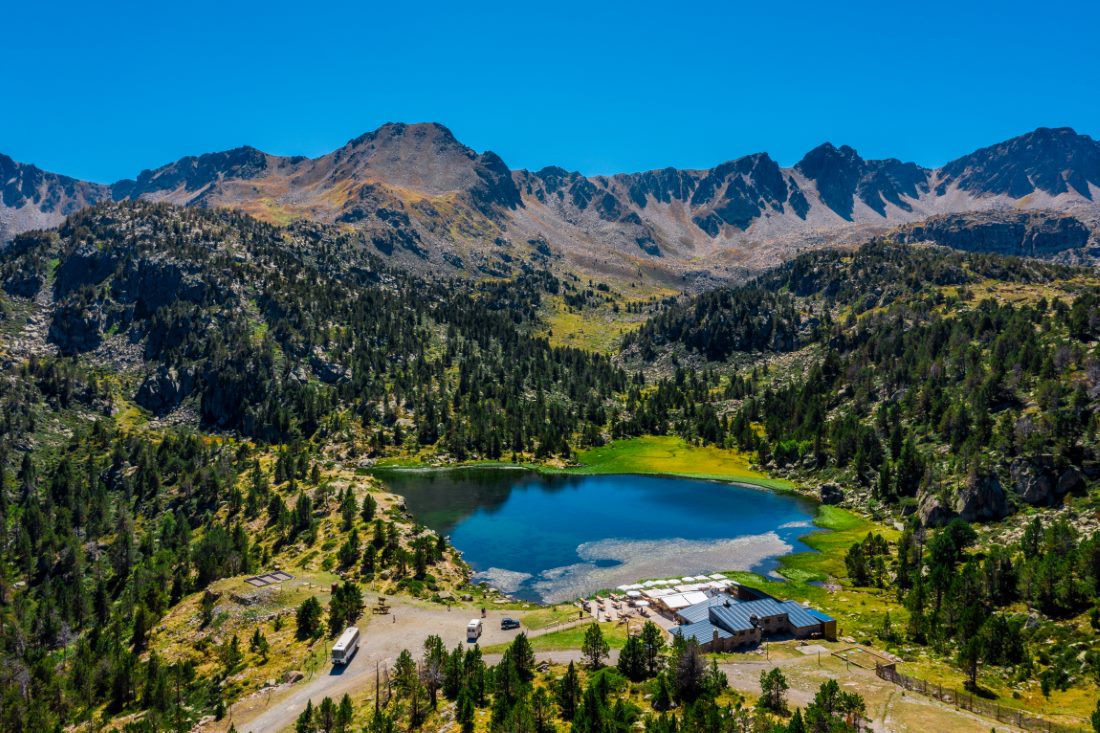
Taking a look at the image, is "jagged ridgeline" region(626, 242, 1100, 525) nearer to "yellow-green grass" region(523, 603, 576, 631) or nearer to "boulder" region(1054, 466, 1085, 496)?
"boulder" region(1054, 466, 1085, 496)

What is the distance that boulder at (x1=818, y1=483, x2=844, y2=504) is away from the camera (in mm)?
138587

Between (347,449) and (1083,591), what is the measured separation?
16457 centimetres

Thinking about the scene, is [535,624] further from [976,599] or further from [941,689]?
[976,599]

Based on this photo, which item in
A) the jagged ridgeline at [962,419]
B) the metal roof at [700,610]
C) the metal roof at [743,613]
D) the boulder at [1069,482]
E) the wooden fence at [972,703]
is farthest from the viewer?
the jagged ridgeline at [962,419]

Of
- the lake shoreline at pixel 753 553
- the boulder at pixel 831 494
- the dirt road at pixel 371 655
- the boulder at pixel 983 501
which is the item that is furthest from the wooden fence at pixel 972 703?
the boulder at pixel 831 494

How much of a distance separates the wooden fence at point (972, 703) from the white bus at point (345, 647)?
51078 mm

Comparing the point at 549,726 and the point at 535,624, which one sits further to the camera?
the point at 535,624

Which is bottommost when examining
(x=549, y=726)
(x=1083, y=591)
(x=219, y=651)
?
(x=219, y=651)

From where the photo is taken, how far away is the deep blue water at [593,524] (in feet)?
331

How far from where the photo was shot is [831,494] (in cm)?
14000

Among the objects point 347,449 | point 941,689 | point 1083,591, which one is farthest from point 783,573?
point 347,449

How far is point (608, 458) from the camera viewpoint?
624ft

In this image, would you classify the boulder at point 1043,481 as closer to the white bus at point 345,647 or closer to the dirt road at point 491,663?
the dirt road at point 491,663

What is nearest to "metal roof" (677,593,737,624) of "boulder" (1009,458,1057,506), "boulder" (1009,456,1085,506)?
"boulder" (1009,458,1057,506)
